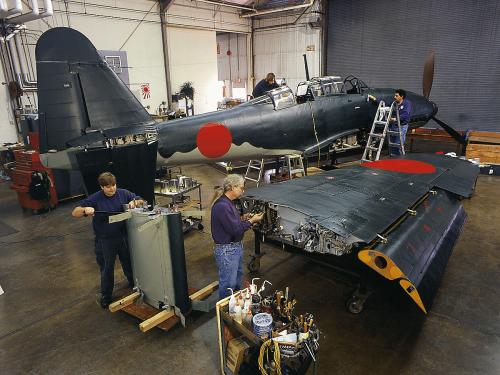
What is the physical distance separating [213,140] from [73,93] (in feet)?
8.22

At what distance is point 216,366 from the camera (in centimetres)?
325

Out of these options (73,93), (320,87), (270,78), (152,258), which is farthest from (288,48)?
(152,258)

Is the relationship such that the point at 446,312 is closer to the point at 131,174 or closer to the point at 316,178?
the point at 316,178

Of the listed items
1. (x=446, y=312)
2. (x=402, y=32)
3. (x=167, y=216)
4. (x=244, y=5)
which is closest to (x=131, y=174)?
(x=167, y=216)

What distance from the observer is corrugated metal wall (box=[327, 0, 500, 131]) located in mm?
11586

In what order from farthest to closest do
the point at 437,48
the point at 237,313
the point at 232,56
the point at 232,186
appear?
the point at 232,56 → the point at 437,48 → the point at 232,186 → the point at 237,313

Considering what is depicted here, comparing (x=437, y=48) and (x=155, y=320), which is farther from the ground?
(x=437, y=48)

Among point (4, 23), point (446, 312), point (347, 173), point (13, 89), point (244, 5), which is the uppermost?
point (244, 5)

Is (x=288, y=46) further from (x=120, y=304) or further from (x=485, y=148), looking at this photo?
(x=120, y=304)

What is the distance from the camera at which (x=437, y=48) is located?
12.5 m

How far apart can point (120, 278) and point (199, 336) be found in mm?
1861

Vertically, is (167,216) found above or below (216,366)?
above

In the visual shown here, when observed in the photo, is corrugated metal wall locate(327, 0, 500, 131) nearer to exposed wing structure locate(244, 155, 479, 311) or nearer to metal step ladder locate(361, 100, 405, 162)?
metal step ladder locate(361, 100, 405, 162)

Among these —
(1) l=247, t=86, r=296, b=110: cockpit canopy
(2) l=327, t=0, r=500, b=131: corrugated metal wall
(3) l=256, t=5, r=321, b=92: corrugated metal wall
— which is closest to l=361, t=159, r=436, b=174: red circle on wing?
(1) l=247, t=86, r=296, b=110: cockpit canopy
